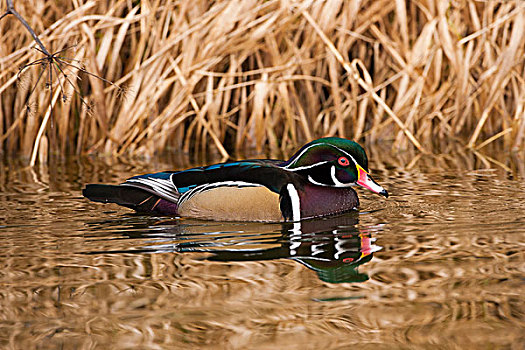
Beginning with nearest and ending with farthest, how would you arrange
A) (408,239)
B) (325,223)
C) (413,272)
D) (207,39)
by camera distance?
1. (413,272)
2. (408,239)
3. (325,223)
4. (207,39)

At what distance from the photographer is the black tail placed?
4.92 meters

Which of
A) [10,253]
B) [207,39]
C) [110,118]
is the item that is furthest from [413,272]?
[110,118]

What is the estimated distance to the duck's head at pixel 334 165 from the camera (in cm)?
487

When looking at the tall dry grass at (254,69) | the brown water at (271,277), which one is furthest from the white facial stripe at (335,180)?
the tall dry grass at (254,69)

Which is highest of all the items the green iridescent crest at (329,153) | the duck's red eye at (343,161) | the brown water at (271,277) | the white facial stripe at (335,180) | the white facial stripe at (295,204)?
the green iridescent crest at (329,153)

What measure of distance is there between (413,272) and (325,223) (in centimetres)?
126

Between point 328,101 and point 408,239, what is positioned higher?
point 328,101

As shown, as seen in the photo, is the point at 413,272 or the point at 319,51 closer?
the point at 413,272

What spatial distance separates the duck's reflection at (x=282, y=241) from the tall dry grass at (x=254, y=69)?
9.15 ft

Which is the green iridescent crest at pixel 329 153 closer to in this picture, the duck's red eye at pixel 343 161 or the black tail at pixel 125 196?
the duck's red eye at pixel 343 161

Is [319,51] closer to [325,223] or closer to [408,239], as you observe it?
[325,223]

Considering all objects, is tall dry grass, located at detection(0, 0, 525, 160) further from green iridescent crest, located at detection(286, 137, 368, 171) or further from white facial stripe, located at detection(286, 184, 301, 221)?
white facial stripe, located at detection(286, 184, 301, 221)

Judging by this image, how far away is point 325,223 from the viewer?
181 inches

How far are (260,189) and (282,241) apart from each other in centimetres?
62
